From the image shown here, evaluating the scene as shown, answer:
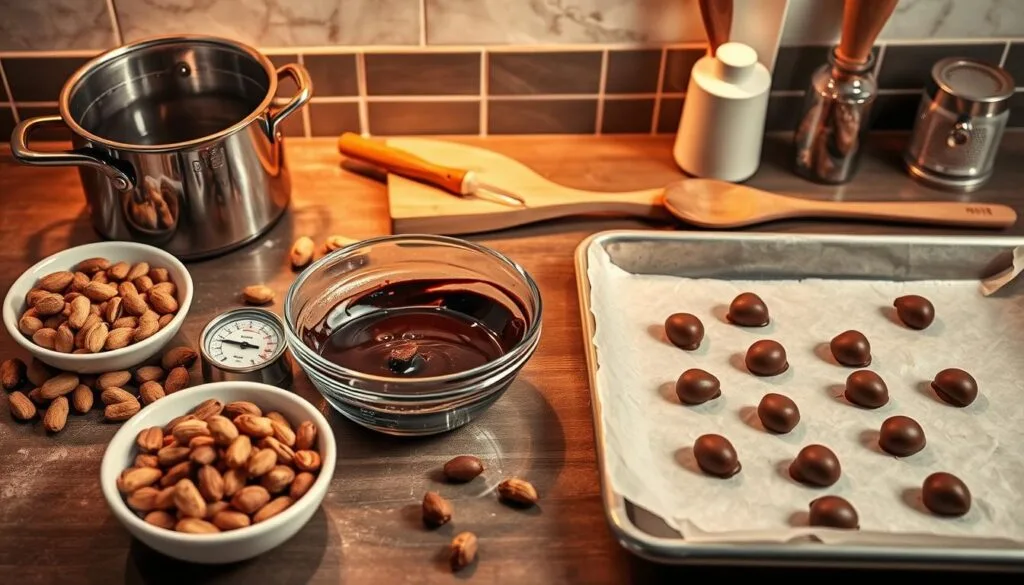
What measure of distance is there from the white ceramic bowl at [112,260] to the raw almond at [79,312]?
32 mm

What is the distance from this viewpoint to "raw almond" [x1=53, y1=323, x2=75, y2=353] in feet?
2.88

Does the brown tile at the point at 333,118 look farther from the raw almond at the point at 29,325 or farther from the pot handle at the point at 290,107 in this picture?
the raw almond at the point at 29,325

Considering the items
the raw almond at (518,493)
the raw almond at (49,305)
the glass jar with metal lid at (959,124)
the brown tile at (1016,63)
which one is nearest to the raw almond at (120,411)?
the raw almond at (49,305)

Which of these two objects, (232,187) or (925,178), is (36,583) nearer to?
(232,187)

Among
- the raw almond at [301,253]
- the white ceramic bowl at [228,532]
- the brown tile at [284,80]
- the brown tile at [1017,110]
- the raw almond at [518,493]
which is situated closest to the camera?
the white ceramic bowl at [228,532]

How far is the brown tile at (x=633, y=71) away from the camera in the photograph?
1.17 m

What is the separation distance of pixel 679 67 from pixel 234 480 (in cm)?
70

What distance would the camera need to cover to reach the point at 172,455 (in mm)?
768

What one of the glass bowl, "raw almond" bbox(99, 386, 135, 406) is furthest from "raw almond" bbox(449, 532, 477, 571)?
"raw almond" bbox(99, 386, 135, 406)

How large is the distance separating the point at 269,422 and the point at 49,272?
312mm

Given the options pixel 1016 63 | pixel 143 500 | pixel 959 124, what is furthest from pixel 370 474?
pixel 1016 63

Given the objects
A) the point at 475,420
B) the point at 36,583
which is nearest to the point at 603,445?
the point at 475,420

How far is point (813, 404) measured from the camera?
0.91 metres

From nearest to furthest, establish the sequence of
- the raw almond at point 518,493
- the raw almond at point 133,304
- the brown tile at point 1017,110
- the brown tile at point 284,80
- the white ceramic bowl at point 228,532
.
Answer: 1. the white ceramic bowl at point 228,532
2. the raw almond at point 518,493
3. the raw almond at point 133,304
4. the brown tile at point 284,80
5. the brown tile at point 1017,110
